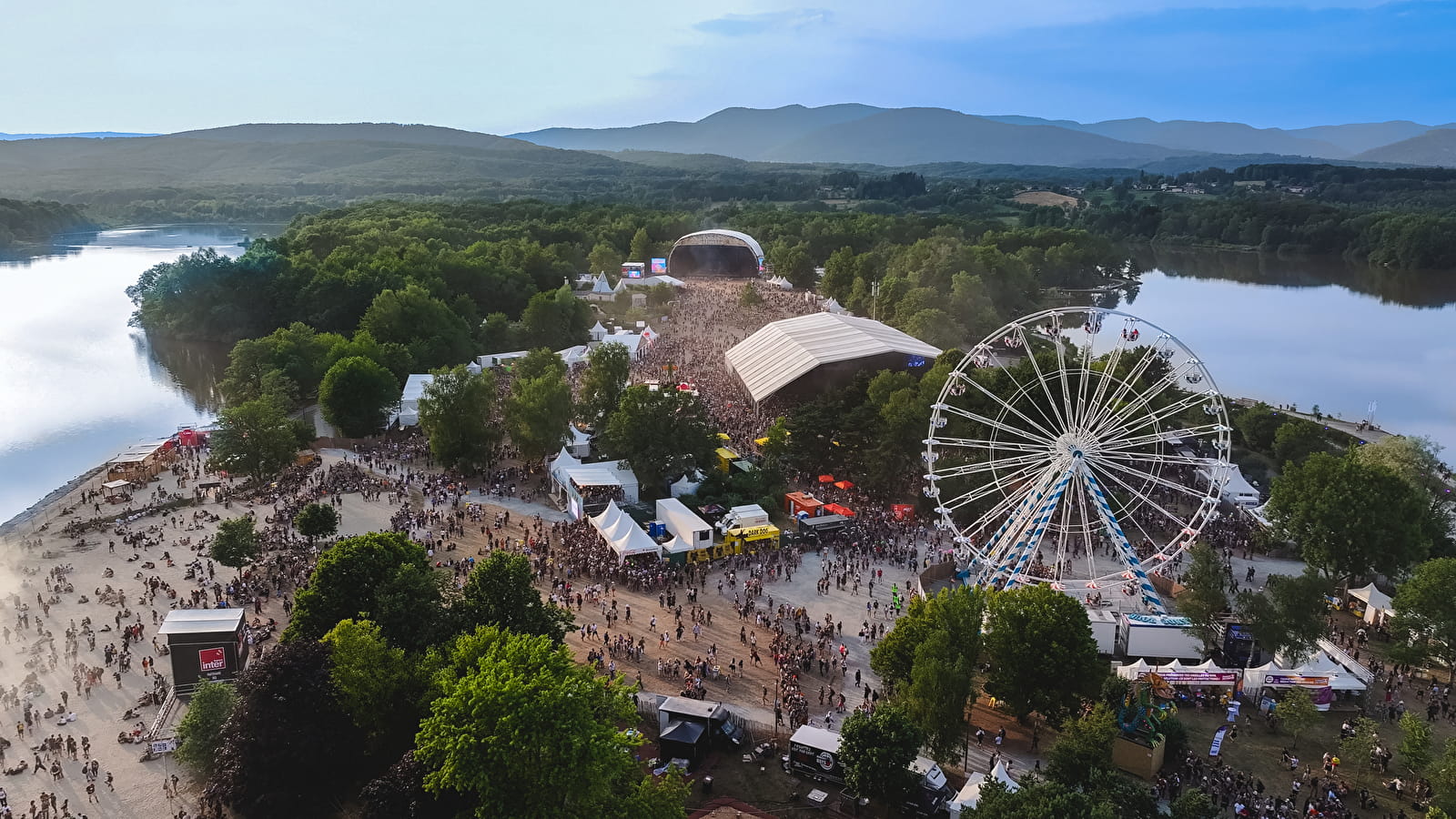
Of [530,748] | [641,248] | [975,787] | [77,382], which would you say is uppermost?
[641,248]

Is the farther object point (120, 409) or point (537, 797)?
point (120, 409)

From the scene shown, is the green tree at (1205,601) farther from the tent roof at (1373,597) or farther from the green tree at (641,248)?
the green tree at (641,248)

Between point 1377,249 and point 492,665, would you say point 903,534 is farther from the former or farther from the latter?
point 1377,249

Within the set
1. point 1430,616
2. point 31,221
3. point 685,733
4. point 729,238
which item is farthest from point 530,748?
point 31,221

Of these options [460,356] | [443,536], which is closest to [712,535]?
[443,536]

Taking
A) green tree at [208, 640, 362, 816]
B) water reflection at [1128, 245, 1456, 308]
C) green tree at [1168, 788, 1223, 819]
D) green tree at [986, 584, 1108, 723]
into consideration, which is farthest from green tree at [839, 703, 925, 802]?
water reflection at [1128, 245, 1456, 308]

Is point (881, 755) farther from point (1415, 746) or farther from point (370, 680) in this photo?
point (1415, 746)
